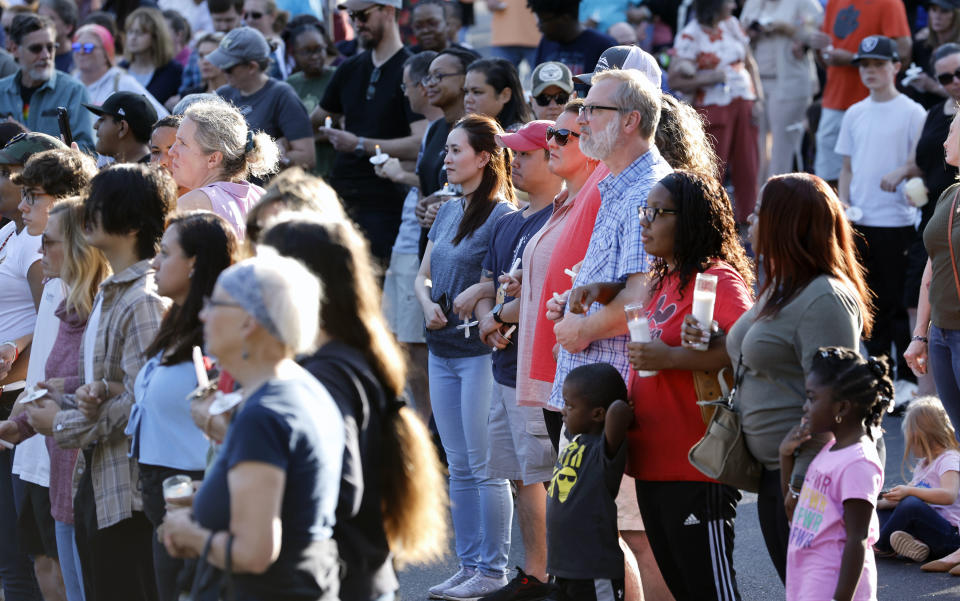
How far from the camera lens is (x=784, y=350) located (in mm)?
3758

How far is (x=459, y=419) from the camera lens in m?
5.79

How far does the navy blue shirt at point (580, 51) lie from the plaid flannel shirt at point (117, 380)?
171 inches

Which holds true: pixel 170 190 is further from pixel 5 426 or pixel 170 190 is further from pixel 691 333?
pixel 691 333

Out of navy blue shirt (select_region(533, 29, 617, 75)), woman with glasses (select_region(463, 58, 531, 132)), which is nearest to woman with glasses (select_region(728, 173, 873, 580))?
woman with glasses (select_region(463, 58, 531, 132))

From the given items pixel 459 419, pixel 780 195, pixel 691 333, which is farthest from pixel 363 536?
pixel 459 419

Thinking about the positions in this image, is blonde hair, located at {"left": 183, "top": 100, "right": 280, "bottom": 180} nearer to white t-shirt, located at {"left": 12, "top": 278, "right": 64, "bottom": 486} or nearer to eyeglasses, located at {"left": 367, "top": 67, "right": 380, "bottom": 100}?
white t-shirt, located at {"left": 12, "top": 278, "right": 64, "bottom": 486}

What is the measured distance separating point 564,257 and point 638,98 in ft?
2.31

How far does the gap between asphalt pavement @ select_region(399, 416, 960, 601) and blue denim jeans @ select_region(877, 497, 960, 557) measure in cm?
13

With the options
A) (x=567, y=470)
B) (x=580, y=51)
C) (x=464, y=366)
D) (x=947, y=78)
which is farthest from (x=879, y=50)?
(x=567, y=470)

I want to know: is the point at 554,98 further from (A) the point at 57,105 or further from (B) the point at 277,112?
(A) the point at 57,105

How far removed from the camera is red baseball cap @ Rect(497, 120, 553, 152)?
527cm

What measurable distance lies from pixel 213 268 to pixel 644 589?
6.31ft

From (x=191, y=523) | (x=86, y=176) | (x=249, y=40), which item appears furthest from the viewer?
(x=249, y=40)

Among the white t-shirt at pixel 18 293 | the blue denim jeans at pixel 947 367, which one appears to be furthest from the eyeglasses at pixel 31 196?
the blue denim jeans at pixel 947 367
